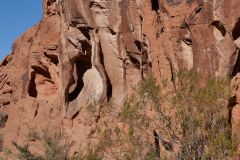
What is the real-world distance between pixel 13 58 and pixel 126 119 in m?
14.3

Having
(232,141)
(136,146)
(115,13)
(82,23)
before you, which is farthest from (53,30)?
(232,141)

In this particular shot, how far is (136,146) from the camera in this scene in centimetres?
1383

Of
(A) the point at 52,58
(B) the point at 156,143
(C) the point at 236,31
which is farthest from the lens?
(A) the point at 52,58

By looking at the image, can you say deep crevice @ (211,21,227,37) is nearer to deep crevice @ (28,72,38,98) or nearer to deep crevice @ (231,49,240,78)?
deep crevice @ (231,49,240,78)

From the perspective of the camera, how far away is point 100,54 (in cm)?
1881

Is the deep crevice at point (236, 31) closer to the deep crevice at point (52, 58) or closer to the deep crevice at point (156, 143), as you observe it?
the deep crevice at point (156, 143)

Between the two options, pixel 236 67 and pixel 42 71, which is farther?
pixel 42 71

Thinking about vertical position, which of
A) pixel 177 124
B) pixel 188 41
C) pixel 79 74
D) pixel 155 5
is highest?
pixel 155 5

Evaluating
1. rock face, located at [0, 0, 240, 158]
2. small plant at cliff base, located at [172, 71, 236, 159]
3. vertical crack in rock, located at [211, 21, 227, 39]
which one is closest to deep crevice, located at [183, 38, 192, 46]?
rock face, located at [0, 0, 240, 158]

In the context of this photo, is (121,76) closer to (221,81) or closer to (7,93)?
(221,81)

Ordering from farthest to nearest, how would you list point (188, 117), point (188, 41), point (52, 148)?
1. point (52, 148)
2. point (188, 41)
3. point (188, 117)

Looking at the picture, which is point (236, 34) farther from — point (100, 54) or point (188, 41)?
point (100, 54)

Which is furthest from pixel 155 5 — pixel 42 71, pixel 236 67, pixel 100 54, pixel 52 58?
pixel 42 71

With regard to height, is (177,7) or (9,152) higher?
(177,7)
